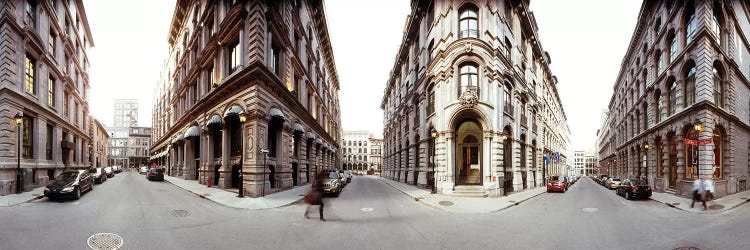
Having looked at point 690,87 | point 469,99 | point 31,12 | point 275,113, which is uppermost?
point 31,12

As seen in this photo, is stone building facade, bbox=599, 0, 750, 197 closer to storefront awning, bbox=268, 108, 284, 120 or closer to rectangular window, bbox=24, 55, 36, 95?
storefront awning, bbox=268, 108, 284, 120

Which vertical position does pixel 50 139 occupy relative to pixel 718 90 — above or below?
below

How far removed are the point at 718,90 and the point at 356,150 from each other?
101 metres

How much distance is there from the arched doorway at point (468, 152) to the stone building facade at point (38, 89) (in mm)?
25775

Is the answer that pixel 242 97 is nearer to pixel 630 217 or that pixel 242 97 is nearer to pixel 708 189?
pixel 630 217

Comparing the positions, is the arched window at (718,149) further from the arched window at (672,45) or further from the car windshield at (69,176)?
the car windshield at (69,176)

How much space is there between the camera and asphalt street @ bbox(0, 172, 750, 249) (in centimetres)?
828

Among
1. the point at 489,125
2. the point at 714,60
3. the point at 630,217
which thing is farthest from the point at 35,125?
the point at 714,60

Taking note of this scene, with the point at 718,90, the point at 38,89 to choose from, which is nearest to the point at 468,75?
the point at 718,90

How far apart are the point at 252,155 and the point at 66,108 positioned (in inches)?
999

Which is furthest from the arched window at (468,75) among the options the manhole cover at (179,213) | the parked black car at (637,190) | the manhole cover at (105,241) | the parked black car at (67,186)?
the parked black car at (67,186)

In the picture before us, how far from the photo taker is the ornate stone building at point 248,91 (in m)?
19.5

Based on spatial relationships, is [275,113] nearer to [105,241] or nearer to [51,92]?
[105,241]

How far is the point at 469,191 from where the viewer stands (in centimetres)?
2169
